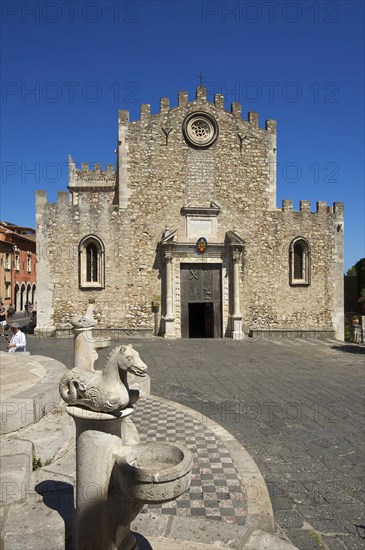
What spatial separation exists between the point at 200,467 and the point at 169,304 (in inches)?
467

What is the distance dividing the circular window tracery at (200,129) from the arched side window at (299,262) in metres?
6.29

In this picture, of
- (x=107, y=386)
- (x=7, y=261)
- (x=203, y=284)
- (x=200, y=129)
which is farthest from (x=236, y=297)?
(x=7, y=261)

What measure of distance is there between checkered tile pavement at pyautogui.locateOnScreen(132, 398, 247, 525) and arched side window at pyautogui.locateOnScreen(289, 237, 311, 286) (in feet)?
40.1

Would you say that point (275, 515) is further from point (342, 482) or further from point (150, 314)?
point (150, 314)

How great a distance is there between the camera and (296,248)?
18516 mm

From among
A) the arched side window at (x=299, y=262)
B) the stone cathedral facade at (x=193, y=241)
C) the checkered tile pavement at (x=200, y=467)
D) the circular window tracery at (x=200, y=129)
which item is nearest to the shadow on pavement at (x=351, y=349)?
the stone cathedral facade at (x=193, y=241)

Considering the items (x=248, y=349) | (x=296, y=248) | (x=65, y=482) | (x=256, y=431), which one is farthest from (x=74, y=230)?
(x=65, y=482)

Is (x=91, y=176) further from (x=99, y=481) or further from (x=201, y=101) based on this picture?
(x=99, y=481)

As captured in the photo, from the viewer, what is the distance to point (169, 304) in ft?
54.7

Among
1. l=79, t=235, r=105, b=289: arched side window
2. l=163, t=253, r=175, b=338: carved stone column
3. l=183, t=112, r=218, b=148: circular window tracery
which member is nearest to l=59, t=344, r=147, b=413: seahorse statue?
l=163, t=253, r=175, b=338: carved stone column

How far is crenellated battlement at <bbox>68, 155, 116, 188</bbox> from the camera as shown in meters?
30.7

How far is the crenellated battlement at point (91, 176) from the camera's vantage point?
30.7m

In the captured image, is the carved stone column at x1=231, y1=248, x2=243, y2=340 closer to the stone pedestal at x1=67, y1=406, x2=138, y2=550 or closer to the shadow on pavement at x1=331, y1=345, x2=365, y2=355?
the shadow on pavement at x1=331, y1=345, x2=365, y2=355

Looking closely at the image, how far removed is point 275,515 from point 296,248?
15.8 meters
